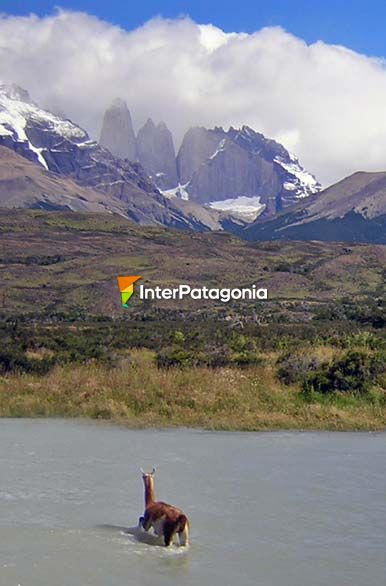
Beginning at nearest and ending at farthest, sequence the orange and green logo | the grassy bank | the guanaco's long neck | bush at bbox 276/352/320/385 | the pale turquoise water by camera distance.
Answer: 1. the pale turquoise water
2. the guanaco's long neck
3. the grassy bank
4. bush at bbox 276/352/320/385
5. the orange and green logo

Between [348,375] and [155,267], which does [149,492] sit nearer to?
[348,375]

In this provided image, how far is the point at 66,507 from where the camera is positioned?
13.4 metres

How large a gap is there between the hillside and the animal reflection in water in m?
50.9

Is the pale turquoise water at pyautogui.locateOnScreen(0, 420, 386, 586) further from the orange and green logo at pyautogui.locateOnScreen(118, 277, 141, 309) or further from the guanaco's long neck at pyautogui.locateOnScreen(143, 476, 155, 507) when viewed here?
the orange and green logo at pyautogui.locateOnScreen(118, 277, 141, 309)

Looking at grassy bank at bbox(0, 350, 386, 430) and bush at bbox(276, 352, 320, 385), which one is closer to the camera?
grassy bank at bbox(0, 350, 386, 430)

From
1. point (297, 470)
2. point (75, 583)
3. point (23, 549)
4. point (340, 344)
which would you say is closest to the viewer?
point (75, 583)

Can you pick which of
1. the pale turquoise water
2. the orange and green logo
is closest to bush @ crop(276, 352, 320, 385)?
the pale turquoise water

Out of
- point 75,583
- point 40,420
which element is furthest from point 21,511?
point 40,420

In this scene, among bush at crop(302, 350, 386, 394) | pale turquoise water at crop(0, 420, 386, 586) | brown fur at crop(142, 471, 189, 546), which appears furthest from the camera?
bush at crop(302, 350, 386, 394)

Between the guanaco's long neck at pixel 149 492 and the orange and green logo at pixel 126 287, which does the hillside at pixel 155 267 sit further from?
the guanaco's long neck at pixel 149 492

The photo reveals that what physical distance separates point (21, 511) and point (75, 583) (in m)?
3.33

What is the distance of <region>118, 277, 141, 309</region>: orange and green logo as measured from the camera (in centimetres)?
8645

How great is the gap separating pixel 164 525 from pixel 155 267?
98460 millimetres

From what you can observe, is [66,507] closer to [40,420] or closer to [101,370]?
[40,420]
